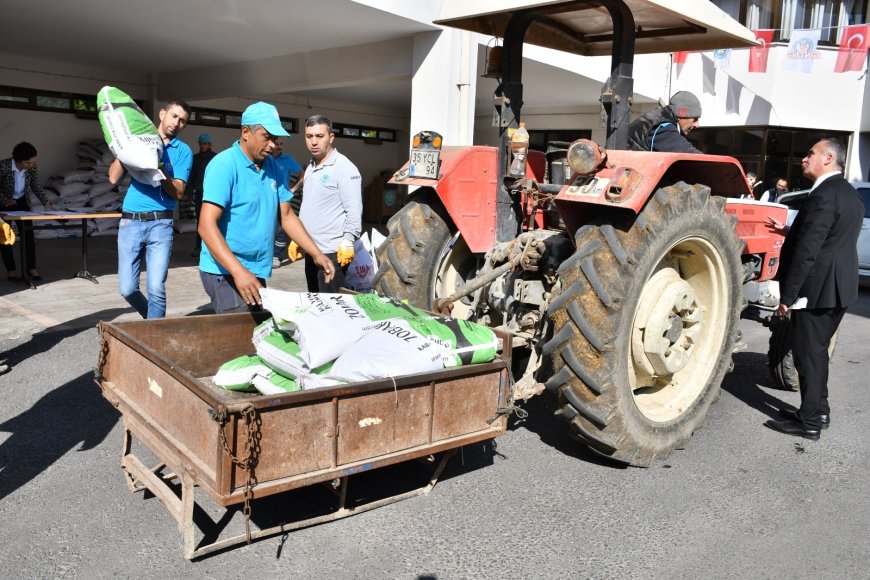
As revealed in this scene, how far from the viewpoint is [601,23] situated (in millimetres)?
4574

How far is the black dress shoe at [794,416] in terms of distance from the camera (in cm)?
438

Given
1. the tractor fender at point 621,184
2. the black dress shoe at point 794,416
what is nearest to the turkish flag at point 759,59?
the black dress shoe at point 794,416

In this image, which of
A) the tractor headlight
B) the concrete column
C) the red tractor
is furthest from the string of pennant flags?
the tractor headlight

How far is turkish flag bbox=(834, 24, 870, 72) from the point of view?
15352 mm

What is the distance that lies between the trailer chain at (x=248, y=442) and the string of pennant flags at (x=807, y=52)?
1509cm

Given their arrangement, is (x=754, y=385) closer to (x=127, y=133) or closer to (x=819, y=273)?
(x=819, y=273)

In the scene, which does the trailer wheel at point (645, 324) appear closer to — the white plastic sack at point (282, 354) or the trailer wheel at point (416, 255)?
the trailer wheel at point (416, 255)

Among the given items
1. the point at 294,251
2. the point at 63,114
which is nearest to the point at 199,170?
the point at 63,114

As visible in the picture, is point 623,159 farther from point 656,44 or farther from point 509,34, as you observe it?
point 656,44

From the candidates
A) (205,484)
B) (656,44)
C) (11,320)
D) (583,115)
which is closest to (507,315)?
(205,484)

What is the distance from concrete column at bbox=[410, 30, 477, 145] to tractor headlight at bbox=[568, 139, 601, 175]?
518 centimetres

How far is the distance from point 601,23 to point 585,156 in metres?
1.71

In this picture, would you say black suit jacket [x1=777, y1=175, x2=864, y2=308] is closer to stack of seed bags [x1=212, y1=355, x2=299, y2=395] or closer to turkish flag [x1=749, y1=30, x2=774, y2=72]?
stack of seed bags [x1=212, y1=355, x2=299, y2=395]

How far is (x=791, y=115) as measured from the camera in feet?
51.9
